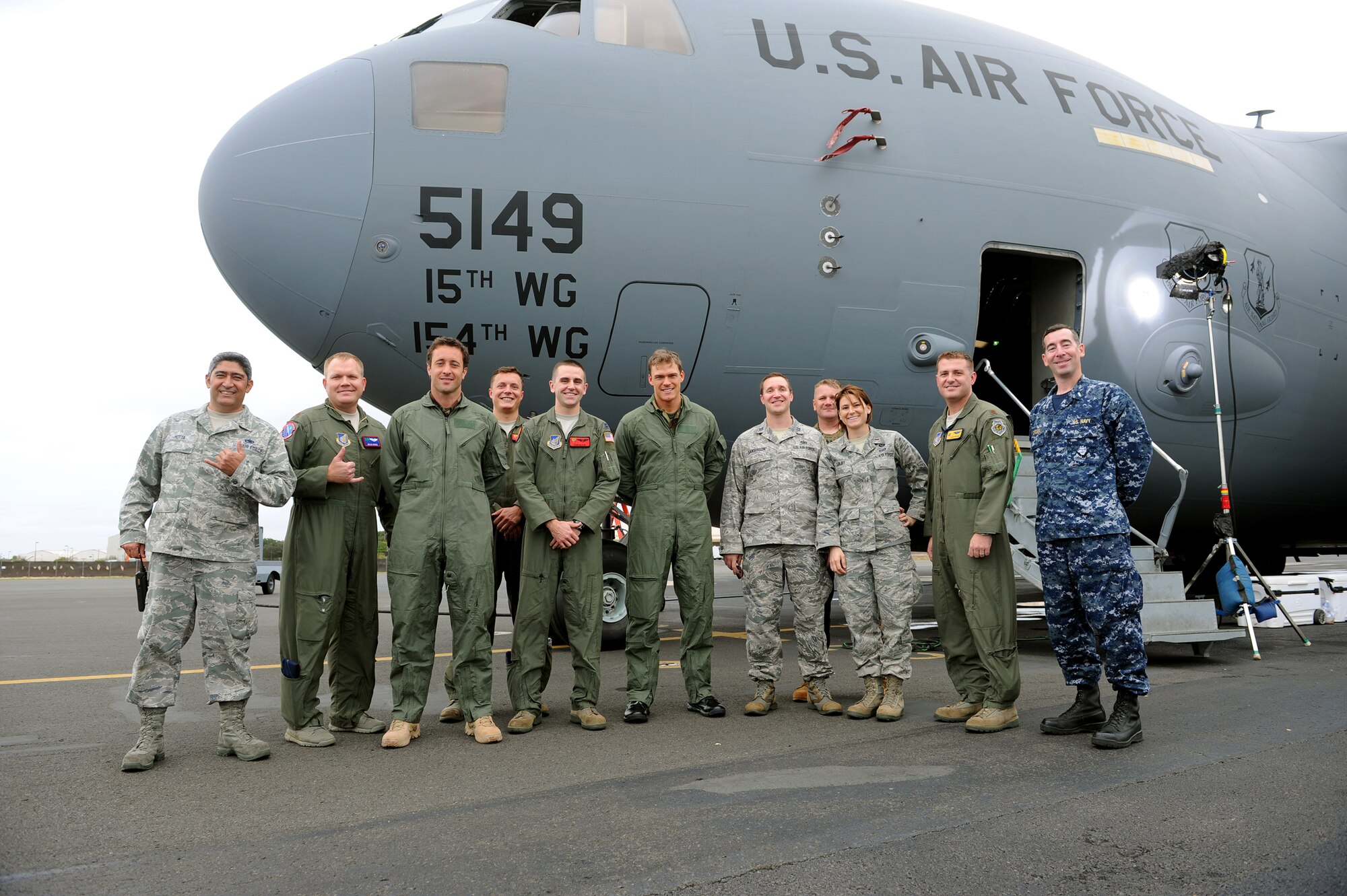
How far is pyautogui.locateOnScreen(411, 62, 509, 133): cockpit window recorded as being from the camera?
619 centimetres

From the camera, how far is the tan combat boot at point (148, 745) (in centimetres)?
382

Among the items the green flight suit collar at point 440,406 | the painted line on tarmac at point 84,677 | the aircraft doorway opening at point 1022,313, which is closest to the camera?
the green flight suit collar at point 440,406

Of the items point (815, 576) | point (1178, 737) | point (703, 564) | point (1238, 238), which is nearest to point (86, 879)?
point (703, 564)

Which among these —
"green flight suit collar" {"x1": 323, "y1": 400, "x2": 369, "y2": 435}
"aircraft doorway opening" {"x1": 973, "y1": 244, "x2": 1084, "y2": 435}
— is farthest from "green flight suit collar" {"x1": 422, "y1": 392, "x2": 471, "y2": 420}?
"aircraft doorway opening" {"x1": 973, "y1": 244, "x2": 1084, "y2": 435}

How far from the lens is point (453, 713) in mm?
4918

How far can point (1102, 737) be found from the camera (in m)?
4.07

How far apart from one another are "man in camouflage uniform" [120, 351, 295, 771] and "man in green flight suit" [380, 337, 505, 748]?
561 mm

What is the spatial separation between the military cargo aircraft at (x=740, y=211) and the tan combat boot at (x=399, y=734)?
2.74 m

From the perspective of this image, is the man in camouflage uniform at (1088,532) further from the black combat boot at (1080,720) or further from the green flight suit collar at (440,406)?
the green flight suit collar at (440,406)

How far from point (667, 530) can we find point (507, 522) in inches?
34.4

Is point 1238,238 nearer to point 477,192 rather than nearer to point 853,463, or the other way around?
point 853,463

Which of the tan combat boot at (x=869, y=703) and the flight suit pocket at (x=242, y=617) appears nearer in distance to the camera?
the flight suit pocket at (x=242, y=617)

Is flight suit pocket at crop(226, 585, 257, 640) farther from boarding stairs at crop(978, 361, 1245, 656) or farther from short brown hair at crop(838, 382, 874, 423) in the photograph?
boarding stairs at crop(978, 361, 1245, 656)

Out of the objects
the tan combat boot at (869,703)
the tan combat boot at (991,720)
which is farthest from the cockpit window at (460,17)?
the tan combat boot at (991,720)
